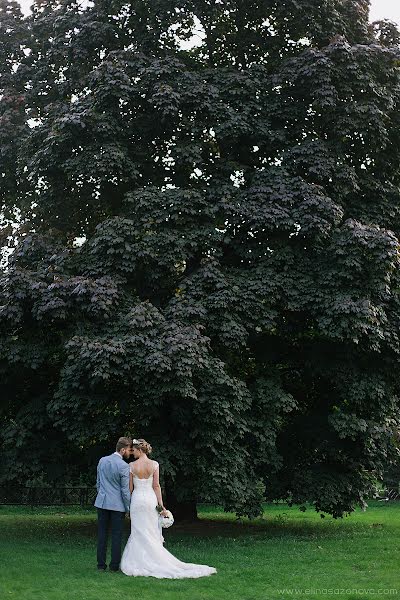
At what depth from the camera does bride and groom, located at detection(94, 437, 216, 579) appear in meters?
11.1

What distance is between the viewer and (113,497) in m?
11.4

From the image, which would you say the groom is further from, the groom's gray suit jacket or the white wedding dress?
the white wedding dress

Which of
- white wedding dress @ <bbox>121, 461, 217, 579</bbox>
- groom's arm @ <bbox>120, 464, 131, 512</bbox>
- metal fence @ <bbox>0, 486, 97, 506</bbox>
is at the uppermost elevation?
groom's arm @ <bbox>120, 464, 131, 512</bbox>

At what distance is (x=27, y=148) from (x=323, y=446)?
978 cm

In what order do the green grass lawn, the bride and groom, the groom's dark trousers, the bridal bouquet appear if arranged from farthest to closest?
the bridal bouquet
the groom's dark trousers
the bride and groom
the green grass lawn

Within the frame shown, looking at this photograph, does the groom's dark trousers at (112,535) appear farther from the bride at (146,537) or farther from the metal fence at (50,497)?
the metal fence at (50,497)

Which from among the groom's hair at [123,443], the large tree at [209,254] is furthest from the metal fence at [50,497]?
the groom's hair at [123,443]

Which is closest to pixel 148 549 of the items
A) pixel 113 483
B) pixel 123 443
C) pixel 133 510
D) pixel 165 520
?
pixel 165 520

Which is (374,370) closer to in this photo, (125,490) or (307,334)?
(307,334)

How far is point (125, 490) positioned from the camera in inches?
451

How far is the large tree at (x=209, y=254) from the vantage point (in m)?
15.5

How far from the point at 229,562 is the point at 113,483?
2591 mm

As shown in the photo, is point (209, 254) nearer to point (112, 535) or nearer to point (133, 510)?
point (133, 510)

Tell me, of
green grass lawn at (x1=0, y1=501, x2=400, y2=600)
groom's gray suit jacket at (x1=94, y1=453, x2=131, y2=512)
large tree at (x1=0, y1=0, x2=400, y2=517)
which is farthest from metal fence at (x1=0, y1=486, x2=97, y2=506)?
groom's gray suit jacket at (x1=94, y1=453, x2=131, y2=512)
